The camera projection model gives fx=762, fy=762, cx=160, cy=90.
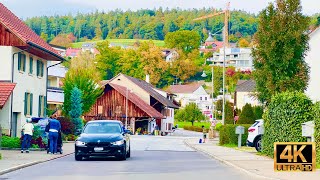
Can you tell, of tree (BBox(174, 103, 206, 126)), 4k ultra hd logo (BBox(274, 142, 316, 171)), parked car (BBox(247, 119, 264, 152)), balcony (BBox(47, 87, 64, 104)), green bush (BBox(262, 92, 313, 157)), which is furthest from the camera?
tree (BBox(174, 103, 206, 126))

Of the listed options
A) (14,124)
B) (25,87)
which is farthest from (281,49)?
(25,87)

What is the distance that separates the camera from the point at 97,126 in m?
30.7

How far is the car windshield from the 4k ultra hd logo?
1063 cm

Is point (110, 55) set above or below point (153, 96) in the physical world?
above

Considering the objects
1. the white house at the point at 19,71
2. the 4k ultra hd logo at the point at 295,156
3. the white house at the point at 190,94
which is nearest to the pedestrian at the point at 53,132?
the white house at the point at 19,71

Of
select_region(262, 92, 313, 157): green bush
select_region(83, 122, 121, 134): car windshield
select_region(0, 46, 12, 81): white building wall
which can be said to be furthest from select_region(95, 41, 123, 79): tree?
select_region(262, 92, 313, 157): green bush

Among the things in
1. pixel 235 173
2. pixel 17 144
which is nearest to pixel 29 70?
pixel 17 144

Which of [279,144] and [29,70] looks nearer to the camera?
[279,144]

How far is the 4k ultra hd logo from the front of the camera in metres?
20.0

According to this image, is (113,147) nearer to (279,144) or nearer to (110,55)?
(279,144)

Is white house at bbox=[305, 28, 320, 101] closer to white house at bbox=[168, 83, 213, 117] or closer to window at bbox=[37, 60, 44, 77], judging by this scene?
window at bbox=[37, 60, 44, 77]

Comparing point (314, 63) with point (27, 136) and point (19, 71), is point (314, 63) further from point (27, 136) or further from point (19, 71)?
point (27, 136)

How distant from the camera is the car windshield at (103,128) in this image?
30281 mm

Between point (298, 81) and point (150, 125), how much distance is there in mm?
67782
